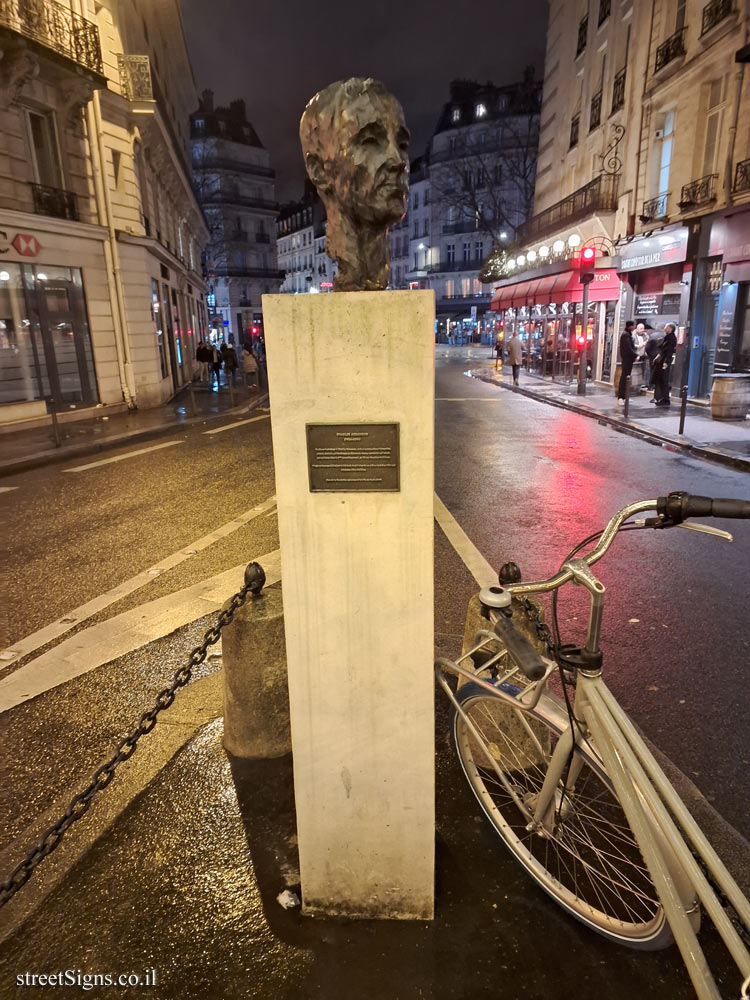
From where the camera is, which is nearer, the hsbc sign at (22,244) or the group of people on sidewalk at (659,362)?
the hsbc sign at (22,244)

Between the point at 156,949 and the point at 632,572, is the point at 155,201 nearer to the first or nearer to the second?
the point at 632,572

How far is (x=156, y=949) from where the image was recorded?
2.39 m

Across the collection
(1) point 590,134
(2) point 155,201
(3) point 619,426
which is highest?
(1) point 590,134

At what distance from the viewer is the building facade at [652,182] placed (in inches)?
632

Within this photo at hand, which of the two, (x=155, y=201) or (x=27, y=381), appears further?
(x=155, y=201)

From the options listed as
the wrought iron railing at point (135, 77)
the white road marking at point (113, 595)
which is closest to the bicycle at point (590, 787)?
the white road marking at point (113, 595)

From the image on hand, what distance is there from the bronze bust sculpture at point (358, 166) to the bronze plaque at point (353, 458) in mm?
829

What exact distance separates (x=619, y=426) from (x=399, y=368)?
14.2 m

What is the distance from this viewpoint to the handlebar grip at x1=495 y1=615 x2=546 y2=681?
2.06 m

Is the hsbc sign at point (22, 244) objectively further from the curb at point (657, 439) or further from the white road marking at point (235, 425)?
the curb at point (657, 439)

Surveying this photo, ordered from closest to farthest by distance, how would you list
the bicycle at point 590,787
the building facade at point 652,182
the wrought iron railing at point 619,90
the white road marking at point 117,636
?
the bicycle at point 590,787 → the white road marking at point 117,636 → the building facade at point 652,182 → the wrought iron railing at point 619,90

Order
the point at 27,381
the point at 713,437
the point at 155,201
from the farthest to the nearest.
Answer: the point at 155,201
the point at 27,381
the point at 713,437

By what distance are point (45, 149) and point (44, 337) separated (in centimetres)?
485

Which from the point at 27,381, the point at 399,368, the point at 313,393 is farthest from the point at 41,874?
the point at 27,381
